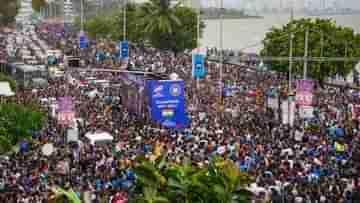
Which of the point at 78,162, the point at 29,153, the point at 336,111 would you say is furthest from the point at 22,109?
the point at 336,111

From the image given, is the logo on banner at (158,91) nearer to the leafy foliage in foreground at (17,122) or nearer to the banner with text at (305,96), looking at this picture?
the leafy foliage in foreground at (17,122)

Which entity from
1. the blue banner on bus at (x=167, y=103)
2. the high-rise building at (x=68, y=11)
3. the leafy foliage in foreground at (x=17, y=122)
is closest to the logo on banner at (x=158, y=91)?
the blue banner on bus at (x=167, y=103)

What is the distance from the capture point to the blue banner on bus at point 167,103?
27.1m

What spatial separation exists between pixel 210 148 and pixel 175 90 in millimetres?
7171

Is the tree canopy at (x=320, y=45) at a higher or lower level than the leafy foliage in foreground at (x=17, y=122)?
higher

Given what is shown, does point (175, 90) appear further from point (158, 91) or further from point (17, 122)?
point (17, 122)

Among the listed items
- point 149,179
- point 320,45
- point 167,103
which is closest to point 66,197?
point 149,179

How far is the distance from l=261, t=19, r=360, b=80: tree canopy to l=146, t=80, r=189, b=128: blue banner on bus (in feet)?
63.2

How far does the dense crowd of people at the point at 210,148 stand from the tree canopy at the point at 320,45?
10872 mm

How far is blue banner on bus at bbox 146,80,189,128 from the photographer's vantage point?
88.8ft

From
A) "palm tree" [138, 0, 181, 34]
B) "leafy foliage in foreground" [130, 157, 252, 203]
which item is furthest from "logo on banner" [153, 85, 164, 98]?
"palm tree" [138, 0, 181, 34]

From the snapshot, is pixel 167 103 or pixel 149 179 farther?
pixel 167 103

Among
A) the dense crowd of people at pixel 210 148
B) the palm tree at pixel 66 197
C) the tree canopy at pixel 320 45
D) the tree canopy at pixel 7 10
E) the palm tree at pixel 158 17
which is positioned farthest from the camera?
the tree canopy at pixel 7 10

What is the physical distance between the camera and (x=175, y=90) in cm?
2736
